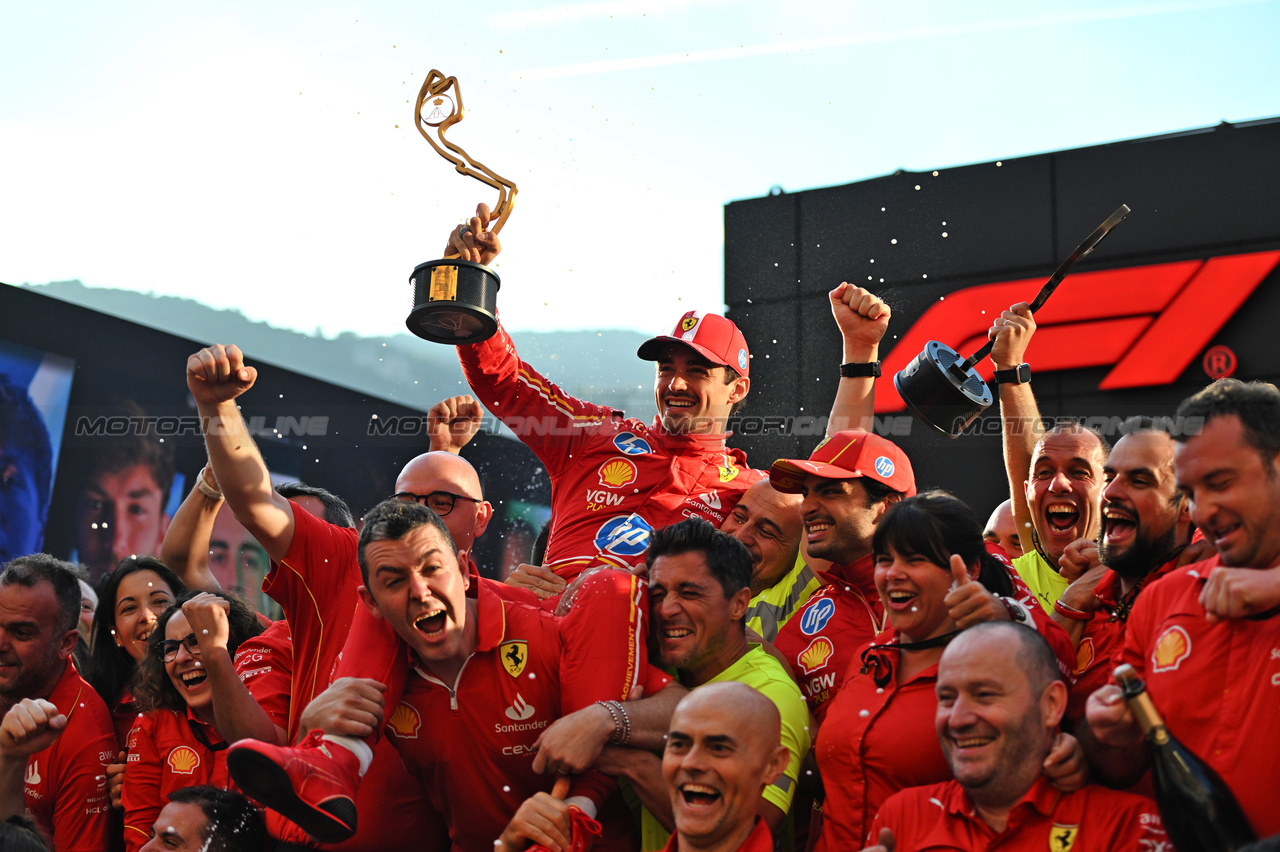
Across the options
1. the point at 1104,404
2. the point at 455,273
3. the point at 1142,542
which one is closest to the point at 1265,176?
the point at 1104,404

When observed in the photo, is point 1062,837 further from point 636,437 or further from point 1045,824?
point 636,437

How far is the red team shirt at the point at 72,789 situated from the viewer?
450cm

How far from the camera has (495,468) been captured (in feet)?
51.3

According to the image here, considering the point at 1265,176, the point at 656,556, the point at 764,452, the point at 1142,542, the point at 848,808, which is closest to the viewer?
the point at 848,808

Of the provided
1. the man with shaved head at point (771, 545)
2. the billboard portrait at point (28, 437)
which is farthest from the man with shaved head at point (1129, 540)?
the billboard portrait at point (28, 437)

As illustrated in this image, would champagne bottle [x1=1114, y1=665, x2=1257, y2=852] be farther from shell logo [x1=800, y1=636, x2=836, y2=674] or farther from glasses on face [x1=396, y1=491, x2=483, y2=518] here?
glasses on face [x1=396, y1=491, x2=483, y2=518]

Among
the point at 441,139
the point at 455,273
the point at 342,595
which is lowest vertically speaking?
the point at 342,595

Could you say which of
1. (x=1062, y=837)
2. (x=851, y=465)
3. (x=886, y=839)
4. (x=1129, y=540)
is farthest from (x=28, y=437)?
(x=1062, y=837)

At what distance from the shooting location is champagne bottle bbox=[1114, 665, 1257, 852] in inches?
96.5

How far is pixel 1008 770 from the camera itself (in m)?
2.73

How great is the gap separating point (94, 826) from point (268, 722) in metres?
1.14

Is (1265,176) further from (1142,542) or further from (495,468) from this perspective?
(495,468)

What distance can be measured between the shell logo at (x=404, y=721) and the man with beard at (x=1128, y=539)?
2.01m

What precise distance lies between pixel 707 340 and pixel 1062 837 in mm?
2917
